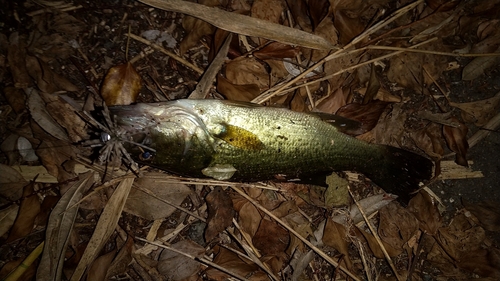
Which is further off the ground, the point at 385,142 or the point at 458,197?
the point at 385,142

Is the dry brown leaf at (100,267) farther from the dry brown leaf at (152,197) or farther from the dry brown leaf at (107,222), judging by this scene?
the dry brown leaf at (152,197)

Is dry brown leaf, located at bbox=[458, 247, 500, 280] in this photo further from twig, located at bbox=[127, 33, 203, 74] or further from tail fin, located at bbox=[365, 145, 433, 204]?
twig, located at bbox=[127, 33, 203, 74]

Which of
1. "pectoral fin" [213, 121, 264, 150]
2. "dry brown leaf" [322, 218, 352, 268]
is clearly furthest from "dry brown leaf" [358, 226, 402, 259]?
"pectoral fin" [213, 121, 264, 150]

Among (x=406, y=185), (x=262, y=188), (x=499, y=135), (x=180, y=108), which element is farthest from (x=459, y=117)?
(x=180, y=108)

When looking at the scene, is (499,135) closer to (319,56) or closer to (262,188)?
(319,56)

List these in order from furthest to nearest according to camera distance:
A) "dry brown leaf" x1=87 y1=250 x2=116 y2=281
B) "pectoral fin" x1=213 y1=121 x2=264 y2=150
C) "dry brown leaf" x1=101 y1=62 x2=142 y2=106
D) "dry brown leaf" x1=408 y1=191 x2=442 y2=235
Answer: "dry brown leaf" x1=408 y1=191 x2=442 y2=235 → "dry brown leaf" x1=87 y1=250 x2=116 y2=281 → "dry brown leaf" x1=101 y1=62 x2=142 y2=106 → "pectoral fin" x1=213 y1=121 x2=264 y2=150

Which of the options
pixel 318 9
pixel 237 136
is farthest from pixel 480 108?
pixel 237 136
